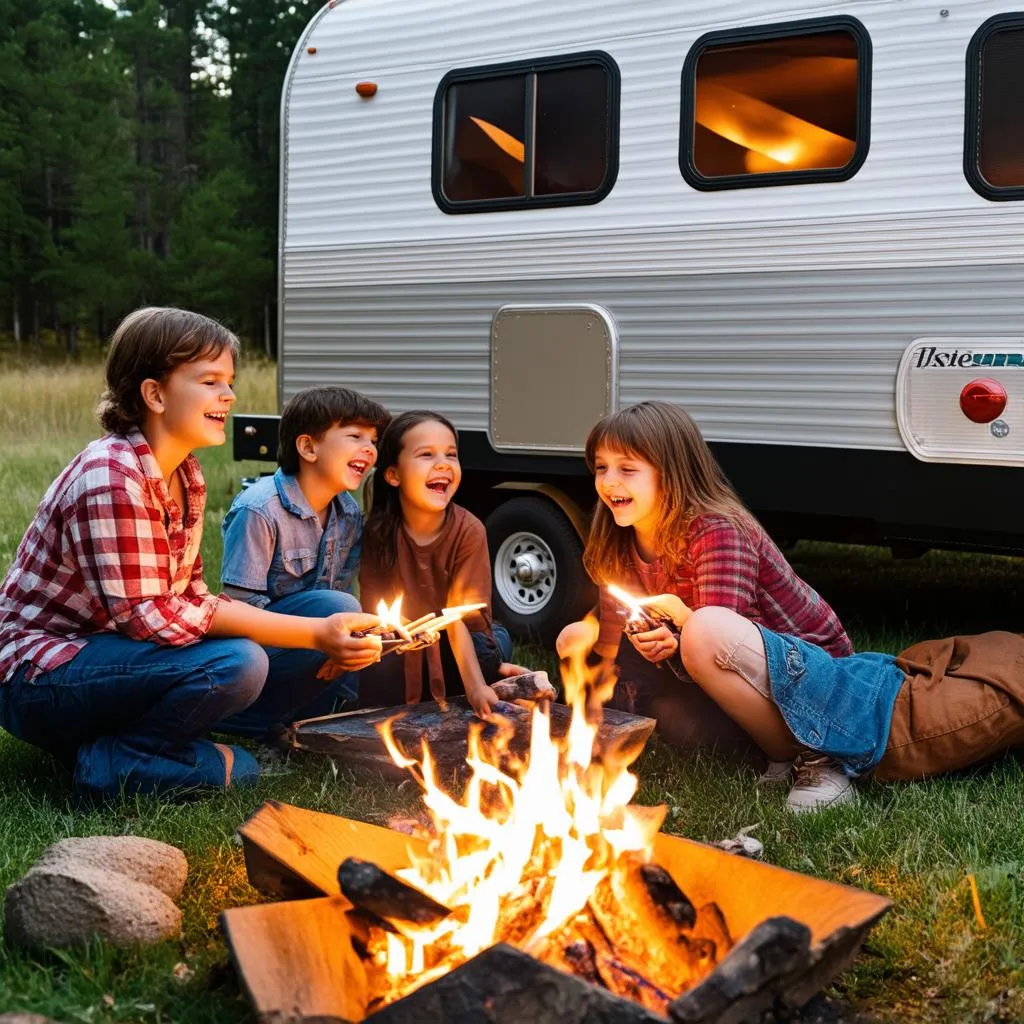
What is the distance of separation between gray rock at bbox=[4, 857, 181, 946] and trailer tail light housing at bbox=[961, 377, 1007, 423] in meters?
3.56

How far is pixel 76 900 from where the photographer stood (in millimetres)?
2576

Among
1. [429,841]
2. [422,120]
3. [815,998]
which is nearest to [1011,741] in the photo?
[815,998]

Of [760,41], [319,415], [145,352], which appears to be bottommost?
[319,415]

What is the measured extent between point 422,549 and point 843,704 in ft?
4.94

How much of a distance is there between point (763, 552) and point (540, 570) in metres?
2.38

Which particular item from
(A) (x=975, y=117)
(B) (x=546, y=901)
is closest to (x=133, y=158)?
(A) (x=975, y=117)

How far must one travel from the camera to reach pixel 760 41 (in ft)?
18.0

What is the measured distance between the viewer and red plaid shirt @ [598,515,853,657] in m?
3.87

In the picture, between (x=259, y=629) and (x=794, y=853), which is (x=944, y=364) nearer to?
(x=794, y=853)

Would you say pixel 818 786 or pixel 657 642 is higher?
pixel 657 642

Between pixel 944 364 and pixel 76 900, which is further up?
pixel 944 364

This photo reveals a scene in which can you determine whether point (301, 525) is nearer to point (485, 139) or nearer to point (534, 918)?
point (534, 918)

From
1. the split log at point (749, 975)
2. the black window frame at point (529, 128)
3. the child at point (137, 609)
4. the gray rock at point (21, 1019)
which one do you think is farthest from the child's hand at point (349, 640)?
the black window frame at point (529, 128)

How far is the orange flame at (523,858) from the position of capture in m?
2.35
